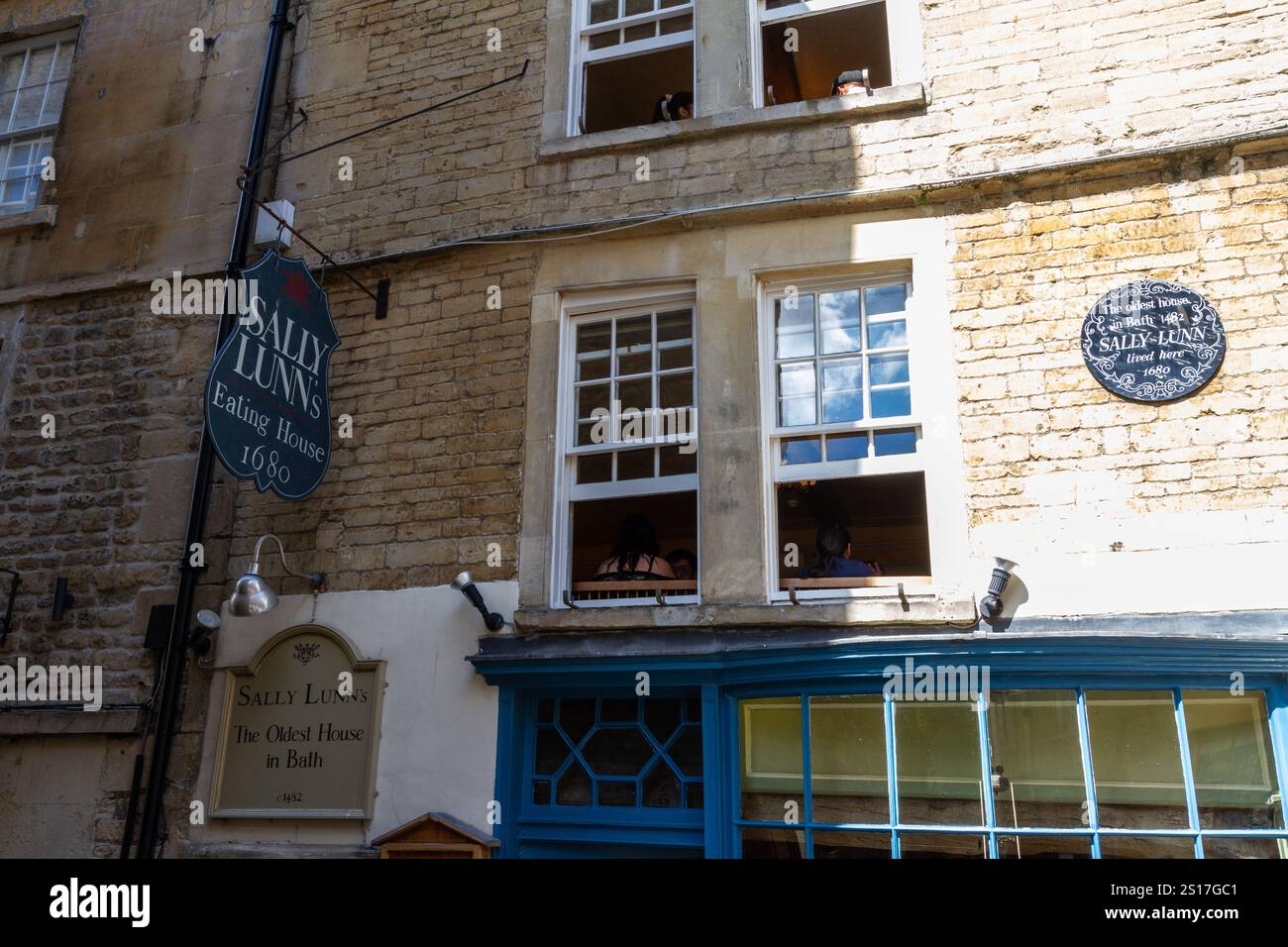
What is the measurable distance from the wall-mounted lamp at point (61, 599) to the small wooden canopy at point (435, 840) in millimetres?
2980

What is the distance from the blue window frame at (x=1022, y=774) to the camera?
16.0ft

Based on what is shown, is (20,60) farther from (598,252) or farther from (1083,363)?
(1083,363)

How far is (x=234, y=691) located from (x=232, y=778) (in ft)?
1.73

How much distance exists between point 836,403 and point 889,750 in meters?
2.04

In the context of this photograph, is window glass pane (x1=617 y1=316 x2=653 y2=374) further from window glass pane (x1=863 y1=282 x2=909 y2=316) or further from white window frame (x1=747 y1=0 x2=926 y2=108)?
white window frame (x1=747 y1=0 x2=926 y2=108)

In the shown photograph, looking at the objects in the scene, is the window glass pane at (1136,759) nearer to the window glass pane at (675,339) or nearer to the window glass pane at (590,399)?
the window glass pane at (675,339)

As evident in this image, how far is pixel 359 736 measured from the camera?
621 centimetres

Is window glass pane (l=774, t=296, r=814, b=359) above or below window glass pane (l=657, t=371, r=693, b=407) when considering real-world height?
above

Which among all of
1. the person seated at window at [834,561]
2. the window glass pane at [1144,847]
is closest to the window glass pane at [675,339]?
the person seated at window at [834,561]

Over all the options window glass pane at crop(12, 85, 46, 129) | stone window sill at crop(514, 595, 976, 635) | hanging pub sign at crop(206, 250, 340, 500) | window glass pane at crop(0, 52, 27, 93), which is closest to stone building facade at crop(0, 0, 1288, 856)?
stone window sill at crop(514, 595, 976, 635)

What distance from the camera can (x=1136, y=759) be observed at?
5.02 metres

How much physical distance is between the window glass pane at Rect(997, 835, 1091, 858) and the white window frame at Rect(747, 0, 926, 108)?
4.48 meters

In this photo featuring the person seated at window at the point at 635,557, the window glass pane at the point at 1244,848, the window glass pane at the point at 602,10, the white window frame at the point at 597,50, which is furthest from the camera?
the window glass pane at the point at 602,10

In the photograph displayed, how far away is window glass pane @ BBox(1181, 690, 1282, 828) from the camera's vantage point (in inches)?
190
